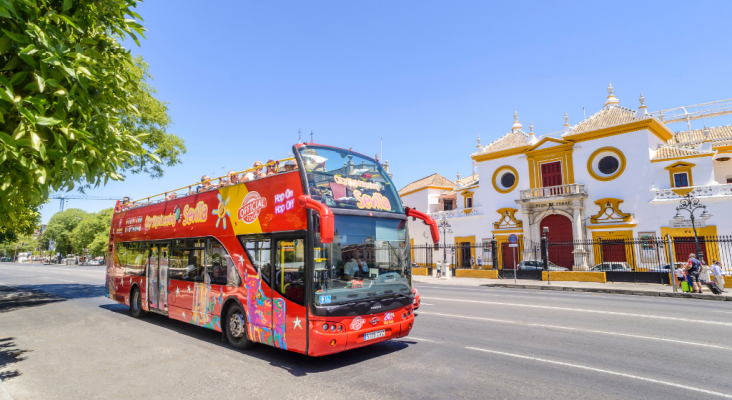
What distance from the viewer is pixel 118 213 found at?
44.6ft

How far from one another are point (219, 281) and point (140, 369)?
209cm

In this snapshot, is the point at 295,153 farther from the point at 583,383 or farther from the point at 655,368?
the point at 655,368

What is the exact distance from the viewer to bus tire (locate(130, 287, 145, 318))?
11.4 metres

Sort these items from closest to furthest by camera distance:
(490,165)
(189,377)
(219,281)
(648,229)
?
(189,377)
(219,281)
(648,229)
(490,165)

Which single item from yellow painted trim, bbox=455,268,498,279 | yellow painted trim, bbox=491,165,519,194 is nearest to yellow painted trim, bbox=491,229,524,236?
yellow painted trim, bbox=491,165,519,194

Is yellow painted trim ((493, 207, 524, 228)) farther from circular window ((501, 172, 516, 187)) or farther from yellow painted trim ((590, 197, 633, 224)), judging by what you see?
yellow painted trim ((590, 197, 633, 224))

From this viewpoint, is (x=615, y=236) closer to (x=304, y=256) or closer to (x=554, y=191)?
(x=554, y=191)

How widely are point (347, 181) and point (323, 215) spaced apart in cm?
141

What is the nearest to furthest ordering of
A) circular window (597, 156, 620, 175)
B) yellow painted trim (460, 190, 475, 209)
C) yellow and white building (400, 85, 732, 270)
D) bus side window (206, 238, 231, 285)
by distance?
bus side window (206, 238, 231, 285), yellow and white building (400, 85, 732, 270), circular window (597, 156, 620, 175), yellow painted trim (460, 190, 475, 209)

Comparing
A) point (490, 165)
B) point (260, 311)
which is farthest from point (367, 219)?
point (490, 165)

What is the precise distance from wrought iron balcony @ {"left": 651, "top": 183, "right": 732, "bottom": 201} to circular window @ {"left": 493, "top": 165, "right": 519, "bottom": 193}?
1041 centimetres

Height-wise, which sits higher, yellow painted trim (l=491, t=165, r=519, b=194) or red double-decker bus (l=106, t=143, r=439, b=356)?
yellow painted trim (l=491, t=165, r=519, b=194)

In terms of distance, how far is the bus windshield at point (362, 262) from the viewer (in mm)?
5914

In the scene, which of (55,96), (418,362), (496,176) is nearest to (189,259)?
(55,96)
